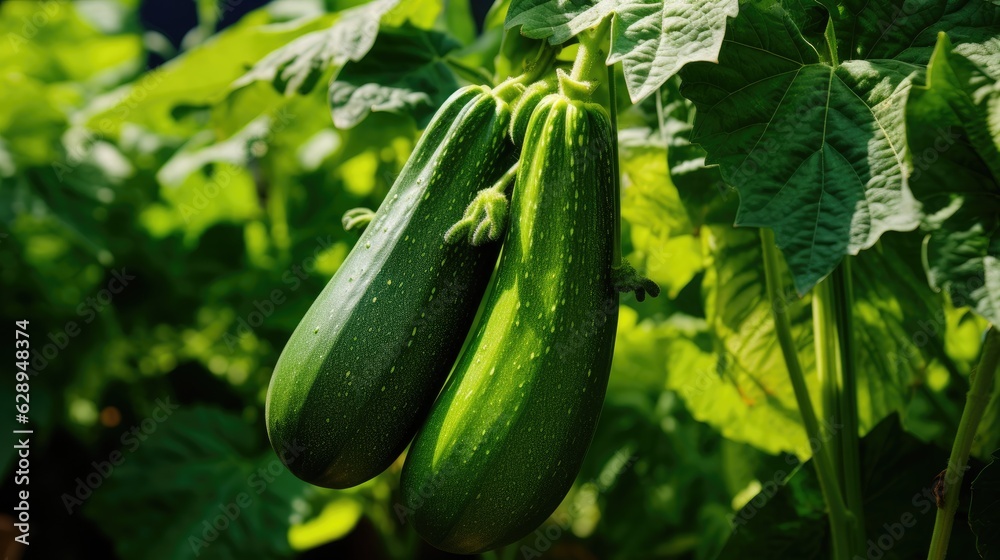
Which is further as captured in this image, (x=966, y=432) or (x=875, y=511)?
(x=875, y=511)

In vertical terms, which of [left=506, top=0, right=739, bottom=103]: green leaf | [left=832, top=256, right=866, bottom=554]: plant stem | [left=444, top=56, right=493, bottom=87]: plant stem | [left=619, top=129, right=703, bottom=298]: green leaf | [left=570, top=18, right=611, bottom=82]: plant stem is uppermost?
[left=506, top=0, right=739, bottom=103]: green leaf

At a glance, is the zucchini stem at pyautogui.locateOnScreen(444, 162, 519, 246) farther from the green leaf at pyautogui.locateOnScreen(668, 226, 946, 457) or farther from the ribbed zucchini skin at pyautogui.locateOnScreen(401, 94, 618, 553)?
the green leaf at pyautogui.locateOnScreen(668, 226, 946, 457)

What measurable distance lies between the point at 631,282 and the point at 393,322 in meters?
0.23

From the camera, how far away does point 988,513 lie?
31.4 inches

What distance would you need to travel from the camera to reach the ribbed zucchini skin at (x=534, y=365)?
75cm

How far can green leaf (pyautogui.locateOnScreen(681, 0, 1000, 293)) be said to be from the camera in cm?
68

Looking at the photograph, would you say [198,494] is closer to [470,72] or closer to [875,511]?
[470,72]

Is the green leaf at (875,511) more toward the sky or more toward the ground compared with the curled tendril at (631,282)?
more toward the ground

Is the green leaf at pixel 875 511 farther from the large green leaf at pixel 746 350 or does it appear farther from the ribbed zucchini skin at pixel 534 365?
the ribbed zucchini skin at pixel 534 365

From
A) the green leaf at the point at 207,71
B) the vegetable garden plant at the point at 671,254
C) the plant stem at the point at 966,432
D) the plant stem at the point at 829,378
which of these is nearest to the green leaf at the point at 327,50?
the vegetable garden plant at the point at 671,254

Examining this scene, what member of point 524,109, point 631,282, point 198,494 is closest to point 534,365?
point 631,282

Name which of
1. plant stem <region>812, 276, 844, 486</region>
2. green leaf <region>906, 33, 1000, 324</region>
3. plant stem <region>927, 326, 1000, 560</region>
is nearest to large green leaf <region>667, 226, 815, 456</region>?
plant stem <region>812, 276, 844, 486</region>

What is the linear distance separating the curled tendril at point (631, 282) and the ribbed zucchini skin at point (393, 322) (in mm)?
142

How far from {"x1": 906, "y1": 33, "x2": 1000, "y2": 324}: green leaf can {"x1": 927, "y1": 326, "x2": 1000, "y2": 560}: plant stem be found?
0.15m
